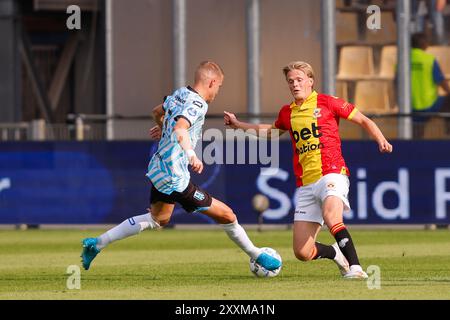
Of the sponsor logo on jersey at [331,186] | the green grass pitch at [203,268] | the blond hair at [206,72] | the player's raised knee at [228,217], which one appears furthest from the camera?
the player's raised knee at [228,217]

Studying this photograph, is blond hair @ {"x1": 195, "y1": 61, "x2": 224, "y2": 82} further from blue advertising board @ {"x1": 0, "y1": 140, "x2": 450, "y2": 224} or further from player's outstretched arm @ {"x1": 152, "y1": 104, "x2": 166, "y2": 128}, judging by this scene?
blue advertising board @ {"x1": 0, "y1": 140, "x2": 450, "y2": 224}

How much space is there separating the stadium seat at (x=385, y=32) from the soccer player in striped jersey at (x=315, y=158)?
1101 centimetres

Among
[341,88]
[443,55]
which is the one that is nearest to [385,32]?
[443,55]

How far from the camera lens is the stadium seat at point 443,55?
23.5m

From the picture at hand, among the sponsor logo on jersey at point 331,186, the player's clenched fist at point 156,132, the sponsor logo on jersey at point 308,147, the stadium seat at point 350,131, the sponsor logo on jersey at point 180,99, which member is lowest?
the sponsor logo on jersey at point 331,186

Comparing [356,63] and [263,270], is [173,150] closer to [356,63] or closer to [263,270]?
[263,270]

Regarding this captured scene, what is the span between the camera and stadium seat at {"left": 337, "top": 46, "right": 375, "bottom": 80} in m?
23.7

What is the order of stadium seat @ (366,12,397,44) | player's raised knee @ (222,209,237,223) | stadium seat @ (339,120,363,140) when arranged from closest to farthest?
1. player's raised knee @ (222,209,237,223)
2. stadium seat @ (339,120,363,140)
3. stadium seat @ (366,12,397,44)

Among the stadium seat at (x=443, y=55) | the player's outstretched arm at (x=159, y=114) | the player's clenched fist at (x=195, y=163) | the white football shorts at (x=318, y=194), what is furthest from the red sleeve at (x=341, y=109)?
the stadium seat at (x=443, y=55)

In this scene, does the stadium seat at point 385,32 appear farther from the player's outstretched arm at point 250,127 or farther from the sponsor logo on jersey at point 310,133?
the sponsor logo on jersey at point 310,133

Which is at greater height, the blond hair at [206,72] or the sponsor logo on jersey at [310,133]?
the blond hair at [206,72]

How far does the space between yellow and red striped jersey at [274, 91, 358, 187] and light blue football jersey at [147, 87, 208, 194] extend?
2.92 feet

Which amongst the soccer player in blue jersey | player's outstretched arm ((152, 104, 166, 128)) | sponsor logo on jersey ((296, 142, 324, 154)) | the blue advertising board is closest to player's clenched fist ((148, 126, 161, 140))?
the soccer player in blue jersey
